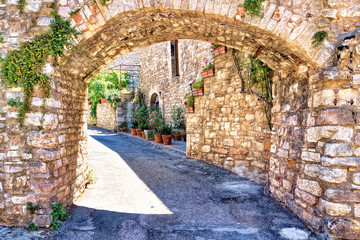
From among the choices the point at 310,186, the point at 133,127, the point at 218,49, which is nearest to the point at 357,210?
the point at 310,186

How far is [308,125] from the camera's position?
8.14ft

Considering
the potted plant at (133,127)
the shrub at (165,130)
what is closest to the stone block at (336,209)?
the shrub at (165,130)

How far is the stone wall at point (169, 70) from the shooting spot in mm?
7816

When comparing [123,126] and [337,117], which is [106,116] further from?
[337,117]

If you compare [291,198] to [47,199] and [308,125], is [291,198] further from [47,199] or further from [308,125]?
[47,199]

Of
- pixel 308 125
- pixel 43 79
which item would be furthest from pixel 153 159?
pixel 308 125

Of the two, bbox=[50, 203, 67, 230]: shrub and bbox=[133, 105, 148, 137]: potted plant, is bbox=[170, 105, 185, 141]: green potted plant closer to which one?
bbox=[133, 105, 148, 137]: potted plant

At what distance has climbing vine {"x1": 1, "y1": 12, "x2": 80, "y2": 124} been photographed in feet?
7.97

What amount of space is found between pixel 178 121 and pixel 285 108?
19.3 ft

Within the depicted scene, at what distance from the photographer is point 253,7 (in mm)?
2299

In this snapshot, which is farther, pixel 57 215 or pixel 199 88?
pixel 199 88

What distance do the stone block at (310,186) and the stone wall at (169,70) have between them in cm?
538

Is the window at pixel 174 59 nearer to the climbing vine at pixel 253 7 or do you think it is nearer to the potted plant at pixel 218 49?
the potted plant at pixel 218 49

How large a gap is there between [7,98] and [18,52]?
57 centimetres
